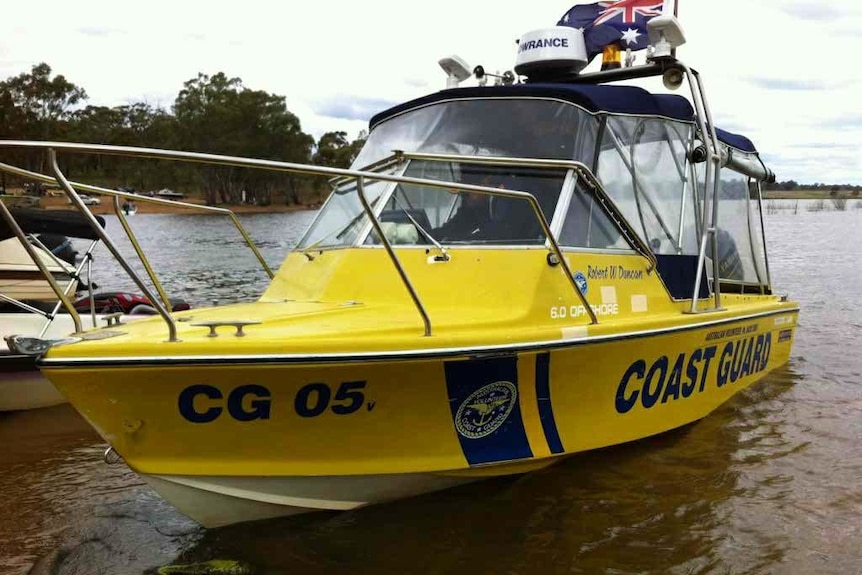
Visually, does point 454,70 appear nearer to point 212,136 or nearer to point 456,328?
point 456,328

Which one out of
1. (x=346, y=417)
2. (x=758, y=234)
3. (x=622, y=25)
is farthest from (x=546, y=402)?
(x=758, y=234)

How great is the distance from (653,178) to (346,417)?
10.6 ft

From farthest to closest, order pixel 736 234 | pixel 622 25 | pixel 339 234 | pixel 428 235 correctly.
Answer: pixel 736 234, pixel 622 25, pixel 339 234, pixel 428 235

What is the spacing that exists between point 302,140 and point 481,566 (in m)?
71.1

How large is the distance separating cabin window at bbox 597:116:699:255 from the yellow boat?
0.02 meters

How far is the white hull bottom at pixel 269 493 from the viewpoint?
11.6 ft

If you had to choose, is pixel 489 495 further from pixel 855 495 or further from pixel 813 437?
pixel 813 437

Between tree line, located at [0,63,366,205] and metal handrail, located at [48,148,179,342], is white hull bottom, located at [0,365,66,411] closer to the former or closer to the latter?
metal handrail, located at [48,148,179,342]

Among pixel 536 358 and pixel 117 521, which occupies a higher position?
pixel 536 358

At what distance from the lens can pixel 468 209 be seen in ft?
15.6

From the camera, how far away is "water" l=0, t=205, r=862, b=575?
A: 3883 mm

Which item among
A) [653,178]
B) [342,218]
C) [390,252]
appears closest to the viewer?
[390,252]

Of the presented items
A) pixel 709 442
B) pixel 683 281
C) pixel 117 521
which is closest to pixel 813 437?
pixel 709 442

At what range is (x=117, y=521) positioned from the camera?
14.4 ft
